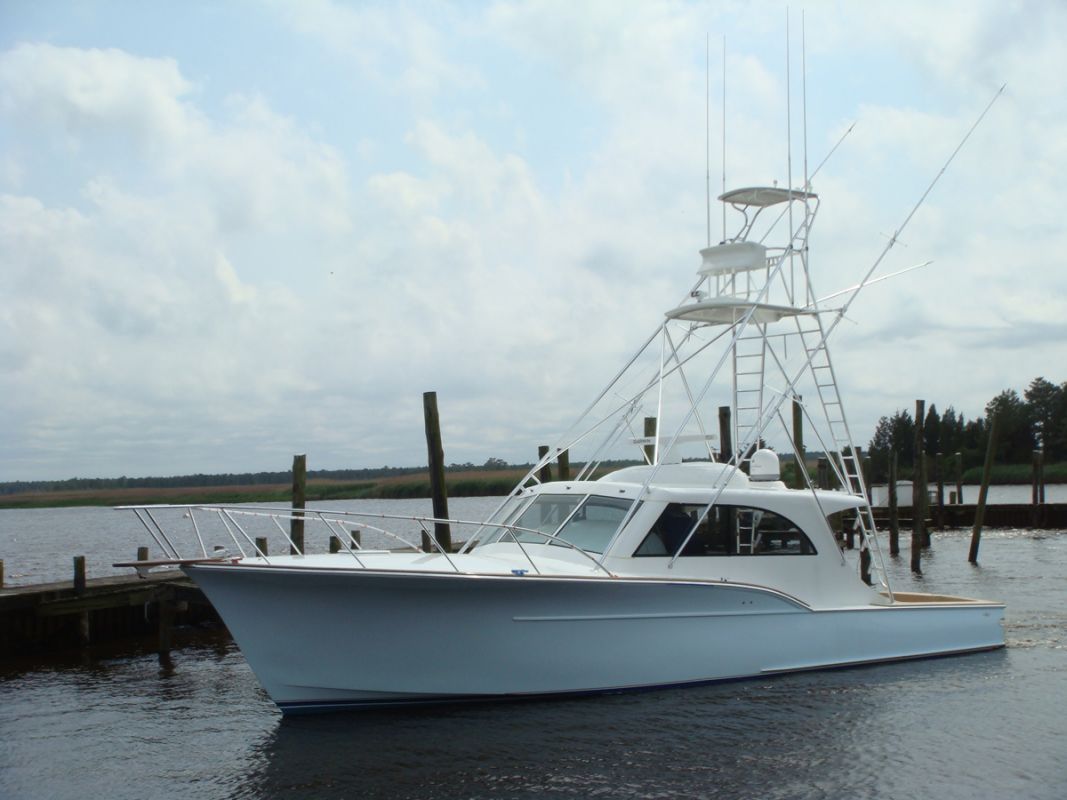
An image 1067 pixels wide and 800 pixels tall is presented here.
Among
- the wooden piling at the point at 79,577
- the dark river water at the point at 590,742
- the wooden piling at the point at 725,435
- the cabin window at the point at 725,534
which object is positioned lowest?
the dark river water at the point at 590,742

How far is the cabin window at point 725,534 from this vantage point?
428 inches

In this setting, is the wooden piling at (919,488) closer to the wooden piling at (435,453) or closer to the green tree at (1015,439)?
the wooden piling at (435,453)

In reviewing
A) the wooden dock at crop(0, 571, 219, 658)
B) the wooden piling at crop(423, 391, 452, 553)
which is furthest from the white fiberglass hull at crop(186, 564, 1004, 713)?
the wooden piling at crop(423, 391, 452, 553)

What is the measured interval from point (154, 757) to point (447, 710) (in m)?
2.71

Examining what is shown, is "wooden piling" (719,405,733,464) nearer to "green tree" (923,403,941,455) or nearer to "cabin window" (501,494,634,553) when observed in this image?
"cabin window" (501,494,634,553)

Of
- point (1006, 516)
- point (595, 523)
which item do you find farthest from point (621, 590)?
point (1006, 516)

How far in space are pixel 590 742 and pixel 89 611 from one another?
31.1 feet

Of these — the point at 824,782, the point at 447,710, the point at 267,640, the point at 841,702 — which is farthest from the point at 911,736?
the point at 267,640

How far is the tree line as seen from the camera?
7406 cm

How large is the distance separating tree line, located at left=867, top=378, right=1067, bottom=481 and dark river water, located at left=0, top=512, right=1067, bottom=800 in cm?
5884

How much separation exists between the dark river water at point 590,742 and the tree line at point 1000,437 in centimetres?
5884

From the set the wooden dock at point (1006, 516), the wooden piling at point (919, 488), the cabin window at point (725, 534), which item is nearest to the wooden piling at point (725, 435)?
the wooden piling at point (919, 488)

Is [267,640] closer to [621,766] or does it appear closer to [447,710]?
[447,710]

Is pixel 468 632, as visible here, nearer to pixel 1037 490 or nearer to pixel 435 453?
pixel 435 453
